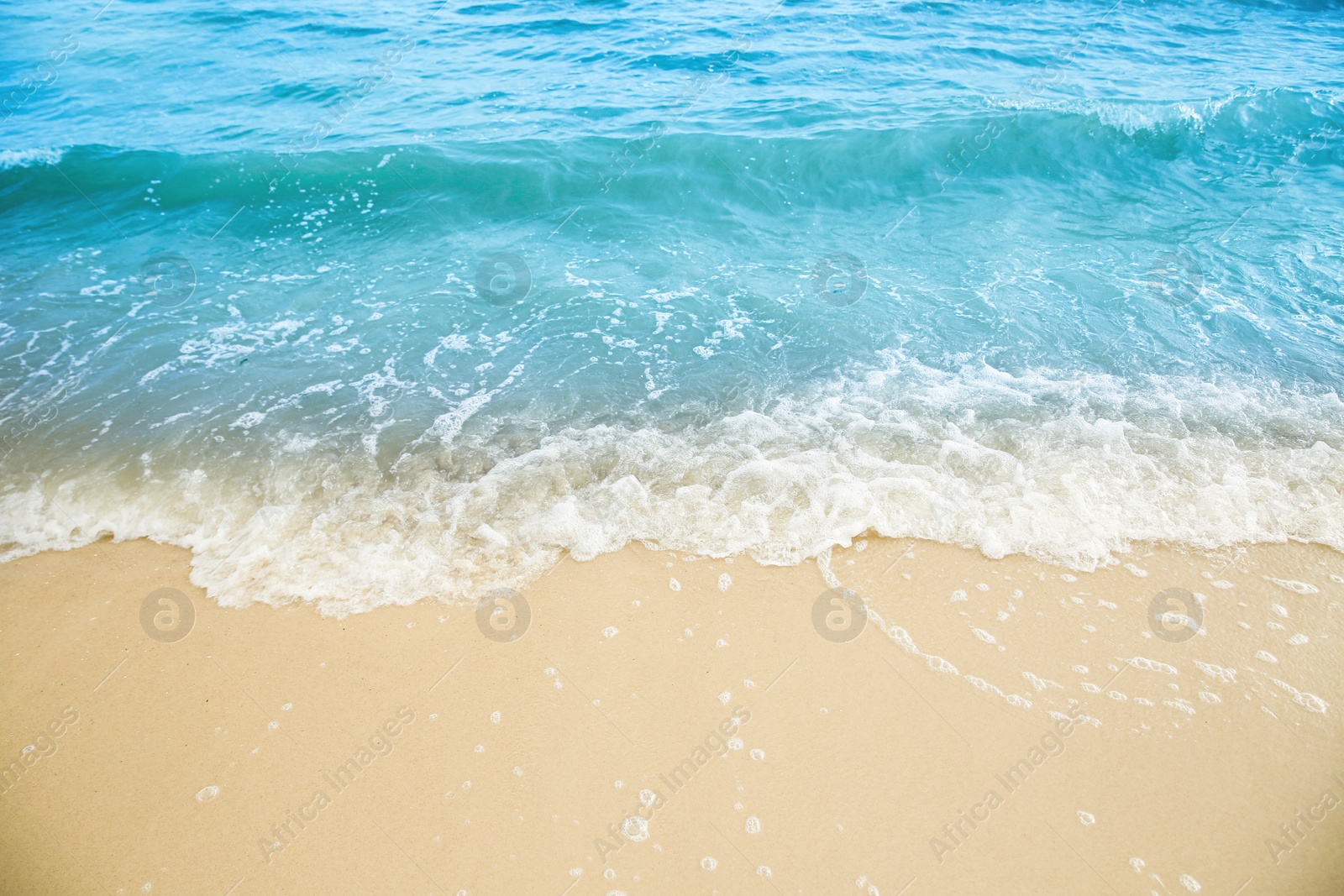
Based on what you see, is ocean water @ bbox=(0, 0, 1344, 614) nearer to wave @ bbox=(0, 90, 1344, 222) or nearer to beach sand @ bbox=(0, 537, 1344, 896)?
wave @ bbox=(0, 90, 1344, 222)

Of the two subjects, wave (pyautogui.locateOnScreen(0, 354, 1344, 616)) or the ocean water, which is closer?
wave (pyautogui.locateOnScreen(0, 354, 1344, 616))

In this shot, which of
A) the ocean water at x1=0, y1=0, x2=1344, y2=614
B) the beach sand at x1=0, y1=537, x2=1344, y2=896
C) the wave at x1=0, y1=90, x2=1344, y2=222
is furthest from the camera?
the wave at x1=0, y1=90, x2=1344, y2=222

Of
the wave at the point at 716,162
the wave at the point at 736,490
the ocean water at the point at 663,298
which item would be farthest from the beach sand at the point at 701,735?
the wave at the point at 716,162

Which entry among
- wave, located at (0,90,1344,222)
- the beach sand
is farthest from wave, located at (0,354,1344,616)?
wave, located at (0,90,1344,222)

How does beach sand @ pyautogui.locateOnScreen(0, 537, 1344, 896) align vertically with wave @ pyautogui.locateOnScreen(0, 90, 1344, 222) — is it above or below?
below

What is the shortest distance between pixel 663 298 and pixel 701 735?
5.45 m

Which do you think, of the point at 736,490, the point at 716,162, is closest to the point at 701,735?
the point at 736,490

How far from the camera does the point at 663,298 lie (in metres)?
7.93

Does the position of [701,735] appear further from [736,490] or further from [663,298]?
[663,298]

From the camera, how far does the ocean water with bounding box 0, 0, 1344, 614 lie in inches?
198

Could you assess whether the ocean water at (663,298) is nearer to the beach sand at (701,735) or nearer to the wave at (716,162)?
the wave at (716,162)

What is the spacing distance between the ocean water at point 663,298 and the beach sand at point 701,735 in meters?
0.39

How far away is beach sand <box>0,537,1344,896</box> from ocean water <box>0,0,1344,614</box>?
1.27ft

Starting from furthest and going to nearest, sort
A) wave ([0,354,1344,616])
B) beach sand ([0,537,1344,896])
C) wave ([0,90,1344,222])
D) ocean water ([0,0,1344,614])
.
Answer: wave ([0,90,1344,222]) → ocean water ([0,0,1344,614]) → wave ([0,354,1344,616]) → beach sand ([0,537,1344,896])
